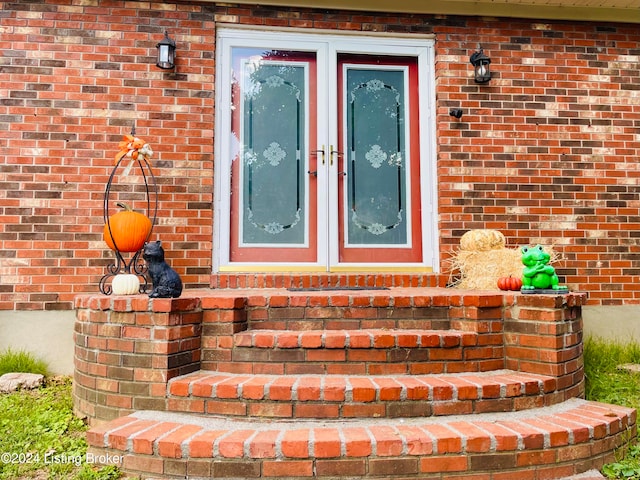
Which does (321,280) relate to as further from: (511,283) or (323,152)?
(511,283)

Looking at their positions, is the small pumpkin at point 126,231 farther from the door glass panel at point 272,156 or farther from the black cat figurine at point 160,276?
the door glass panel at point 272,156

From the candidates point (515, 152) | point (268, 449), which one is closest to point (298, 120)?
point (515, 152)

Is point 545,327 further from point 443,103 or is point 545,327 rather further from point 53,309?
point 53,309

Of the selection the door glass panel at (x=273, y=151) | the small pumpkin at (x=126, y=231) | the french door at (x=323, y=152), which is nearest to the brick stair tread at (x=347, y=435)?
the small pumpkin at (x=126, y=231)

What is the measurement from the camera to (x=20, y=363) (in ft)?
10.9

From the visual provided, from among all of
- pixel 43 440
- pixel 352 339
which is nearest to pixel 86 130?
pixel 43 440

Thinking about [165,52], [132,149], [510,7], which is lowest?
[132,149]

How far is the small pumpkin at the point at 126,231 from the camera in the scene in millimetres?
3094

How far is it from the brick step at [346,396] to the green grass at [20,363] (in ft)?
5.79

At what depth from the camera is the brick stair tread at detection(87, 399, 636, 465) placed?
1.88m

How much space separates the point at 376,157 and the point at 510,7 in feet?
6.01

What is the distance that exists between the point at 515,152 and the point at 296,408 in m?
3.08

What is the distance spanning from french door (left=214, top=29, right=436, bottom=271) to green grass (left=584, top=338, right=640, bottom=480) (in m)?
1.47

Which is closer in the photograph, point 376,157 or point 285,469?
point 285,469
